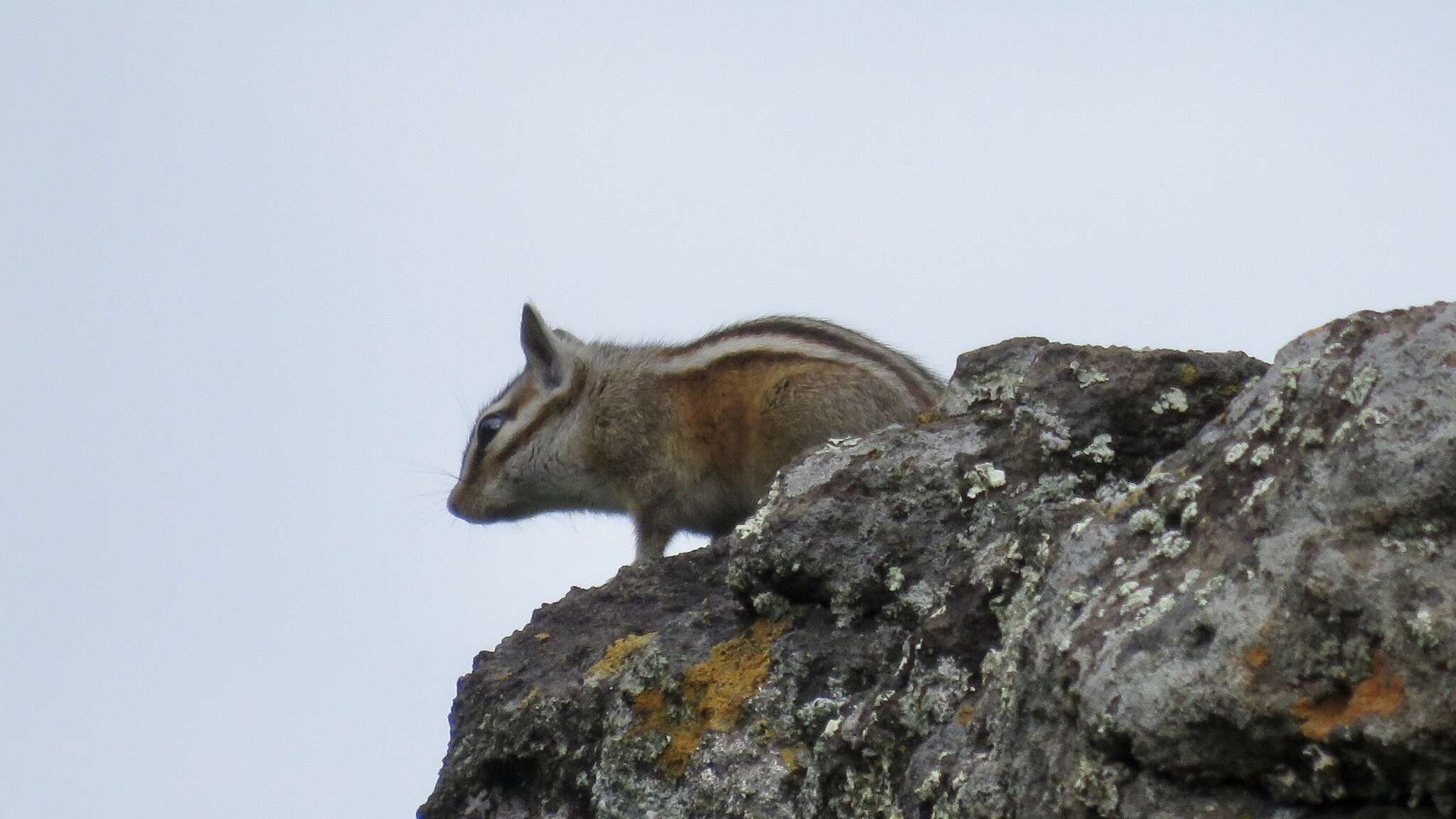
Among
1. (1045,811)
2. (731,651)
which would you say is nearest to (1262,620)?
(1045,811)

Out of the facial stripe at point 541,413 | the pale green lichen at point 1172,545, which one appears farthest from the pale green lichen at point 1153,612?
the facial stripe at point 541,413

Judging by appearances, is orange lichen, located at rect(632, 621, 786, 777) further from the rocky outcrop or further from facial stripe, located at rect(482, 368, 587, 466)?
facial stripe, located at rect(482, 368, 587, 466)

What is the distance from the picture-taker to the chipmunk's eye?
31.4ft

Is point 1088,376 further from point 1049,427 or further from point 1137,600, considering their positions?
point 1137,600

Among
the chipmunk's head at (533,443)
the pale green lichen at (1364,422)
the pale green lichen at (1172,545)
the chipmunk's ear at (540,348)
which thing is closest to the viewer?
the pale green lichen at (1364,422)

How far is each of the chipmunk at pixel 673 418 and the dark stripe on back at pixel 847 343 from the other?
0.4 inches

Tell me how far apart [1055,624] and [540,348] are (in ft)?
21.1

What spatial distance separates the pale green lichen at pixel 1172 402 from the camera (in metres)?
4.54

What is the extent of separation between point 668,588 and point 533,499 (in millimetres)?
3987

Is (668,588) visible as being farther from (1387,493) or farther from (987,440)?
(1387,493)

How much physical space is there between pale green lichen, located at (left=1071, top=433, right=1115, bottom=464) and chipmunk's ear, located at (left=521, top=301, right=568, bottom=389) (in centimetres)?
518

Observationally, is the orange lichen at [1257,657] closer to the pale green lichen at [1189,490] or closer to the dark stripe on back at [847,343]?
the pale green lichen at [1189,490]

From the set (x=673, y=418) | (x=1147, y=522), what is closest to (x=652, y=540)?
(x=673, y=418)

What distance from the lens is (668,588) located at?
5.48m
